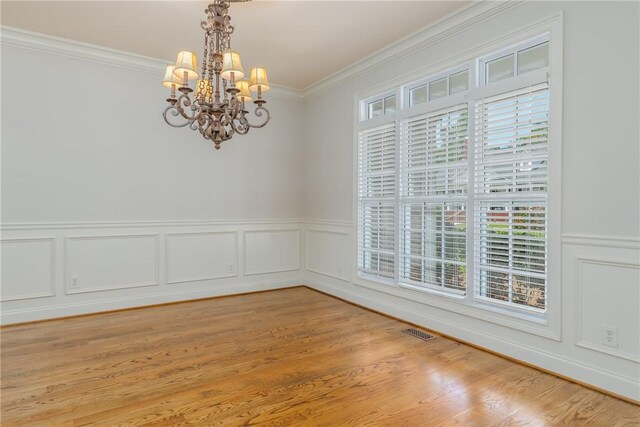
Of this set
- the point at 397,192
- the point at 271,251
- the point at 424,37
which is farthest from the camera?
the point at 271,251

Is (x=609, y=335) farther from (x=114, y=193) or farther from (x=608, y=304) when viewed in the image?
(x=114, y=193)

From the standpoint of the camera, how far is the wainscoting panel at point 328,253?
190 inches

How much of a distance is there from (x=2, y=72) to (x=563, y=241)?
5.23m

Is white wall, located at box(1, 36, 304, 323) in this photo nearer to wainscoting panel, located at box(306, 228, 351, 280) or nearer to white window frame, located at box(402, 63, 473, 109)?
wainscoting panel, located at box(306, 228, 351, 280)

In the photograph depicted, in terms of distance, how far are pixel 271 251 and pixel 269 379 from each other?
2884 mm

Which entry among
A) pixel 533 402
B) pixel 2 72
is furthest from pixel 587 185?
pixel 2 72

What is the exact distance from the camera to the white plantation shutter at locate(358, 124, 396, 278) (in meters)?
4.12

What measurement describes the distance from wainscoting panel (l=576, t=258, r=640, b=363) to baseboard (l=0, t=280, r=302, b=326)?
3776mm

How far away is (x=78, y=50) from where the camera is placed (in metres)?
4.00

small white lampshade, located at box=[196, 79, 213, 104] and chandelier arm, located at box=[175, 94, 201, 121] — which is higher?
small white lampshade, located at box=[196, 79, 213, 104]

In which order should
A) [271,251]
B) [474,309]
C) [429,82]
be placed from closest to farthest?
[474,309] → [429,82] → [271,251]

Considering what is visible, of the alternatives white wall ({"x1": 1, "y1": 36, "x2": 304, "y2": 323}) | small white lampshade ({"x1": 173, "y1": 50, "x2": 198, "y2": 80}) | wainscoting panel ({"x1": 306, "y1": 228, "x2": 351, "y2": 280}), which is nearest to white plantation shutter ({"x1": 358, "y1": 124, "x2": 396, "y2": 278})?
wainscoting panel ({"x1": 306, "y1": 228, "x2": 351, "y2": 280})

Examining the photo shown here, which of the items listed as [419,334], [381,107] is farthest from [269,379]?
[381,107]

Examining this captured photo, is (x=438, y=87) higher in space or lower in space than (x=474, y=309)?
higher
